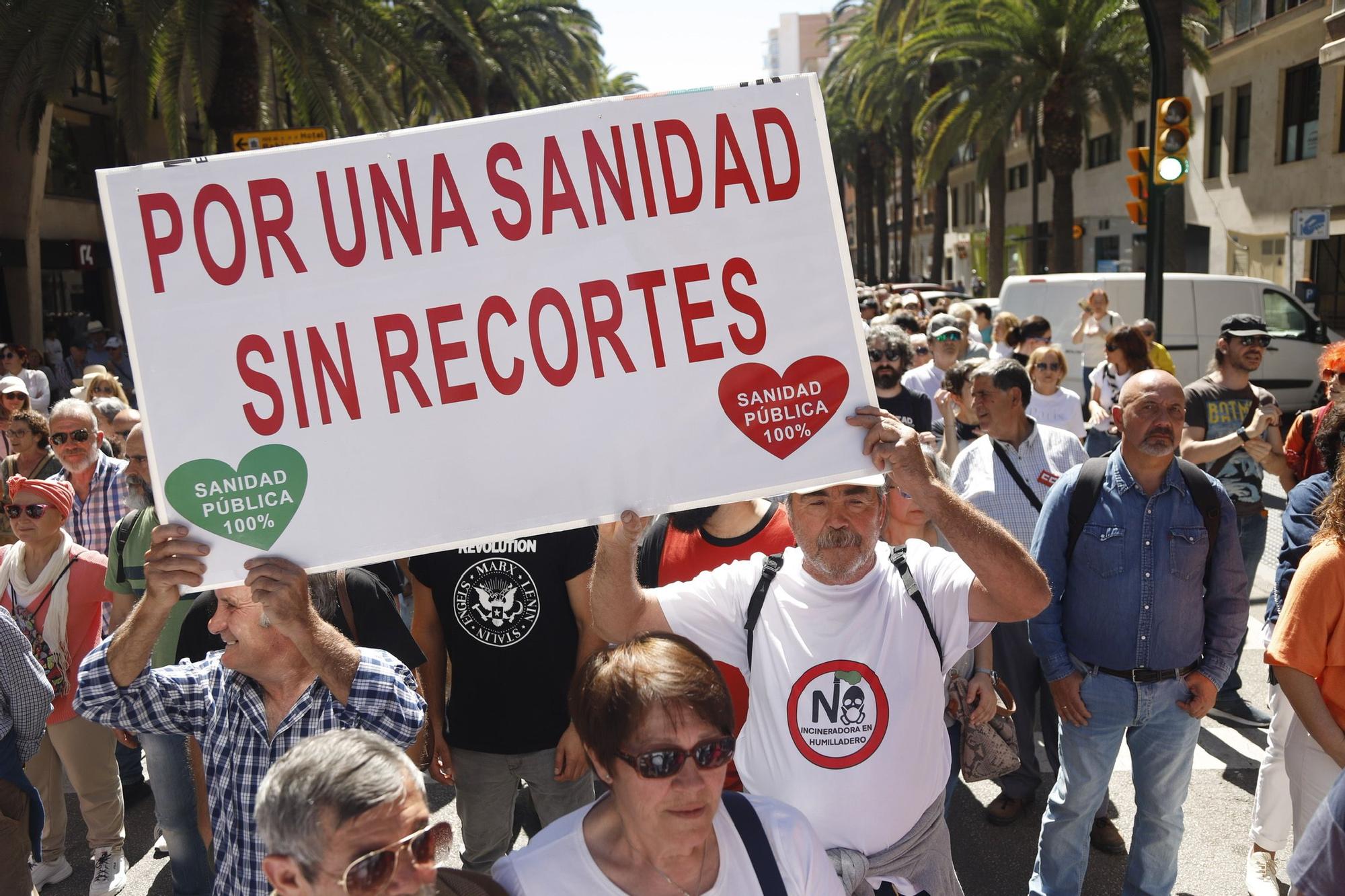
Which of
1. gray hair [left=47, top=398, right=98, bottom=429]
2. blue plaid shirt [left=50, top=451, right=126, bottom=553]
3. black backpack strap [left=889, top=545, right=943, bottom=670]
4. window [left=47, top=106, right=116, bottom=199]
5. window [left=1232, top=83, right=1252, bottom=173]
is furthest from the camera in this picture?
window [left=1232, top=83, right=1252, bottom=173]

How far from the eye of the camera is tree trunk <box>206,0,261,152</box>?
12711mm

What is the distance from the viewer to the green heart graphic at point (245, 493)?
257 centimetres

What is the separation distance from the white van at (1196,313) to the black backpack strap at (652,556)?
11.3 metres

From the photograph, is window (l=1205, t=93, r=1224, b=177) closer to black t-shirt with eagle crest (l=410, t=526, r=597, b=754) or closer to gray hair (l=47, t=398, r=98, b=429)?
gray hair (l=47, t=398, r=98, b=429)

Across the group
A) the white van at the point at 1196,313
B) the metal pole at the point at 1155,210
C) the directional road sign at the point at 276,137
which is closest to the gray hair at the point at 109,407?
the directional road sign at the point at 276,137

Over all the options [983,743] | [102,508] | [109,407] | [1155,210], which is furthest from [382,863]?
[1155,210]

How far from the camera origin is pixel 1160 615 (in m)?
3.94

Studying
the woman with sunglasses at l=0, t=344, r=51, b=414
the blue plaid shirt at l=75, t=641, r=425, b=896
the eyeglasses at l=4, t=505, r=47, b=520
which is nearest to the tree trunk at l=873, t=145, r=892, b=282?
the woman with sunglasses at l=0, t=344, r=51, b=414

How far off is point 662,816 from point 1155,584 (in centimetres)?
238

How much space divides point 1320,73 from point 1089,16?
5.89 meters

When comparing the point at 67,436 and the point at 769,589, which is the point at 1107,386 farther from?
the point at 67,436

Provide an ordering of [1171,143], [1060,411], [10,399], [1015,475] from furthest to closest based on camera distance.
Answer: [1171,143] → [10,399] → [1060,411] → [1015,475]

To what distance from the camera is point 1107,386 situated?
336 inches

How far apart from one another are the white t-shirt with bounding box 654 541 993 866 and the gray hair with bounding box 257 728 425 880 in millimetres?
1085
